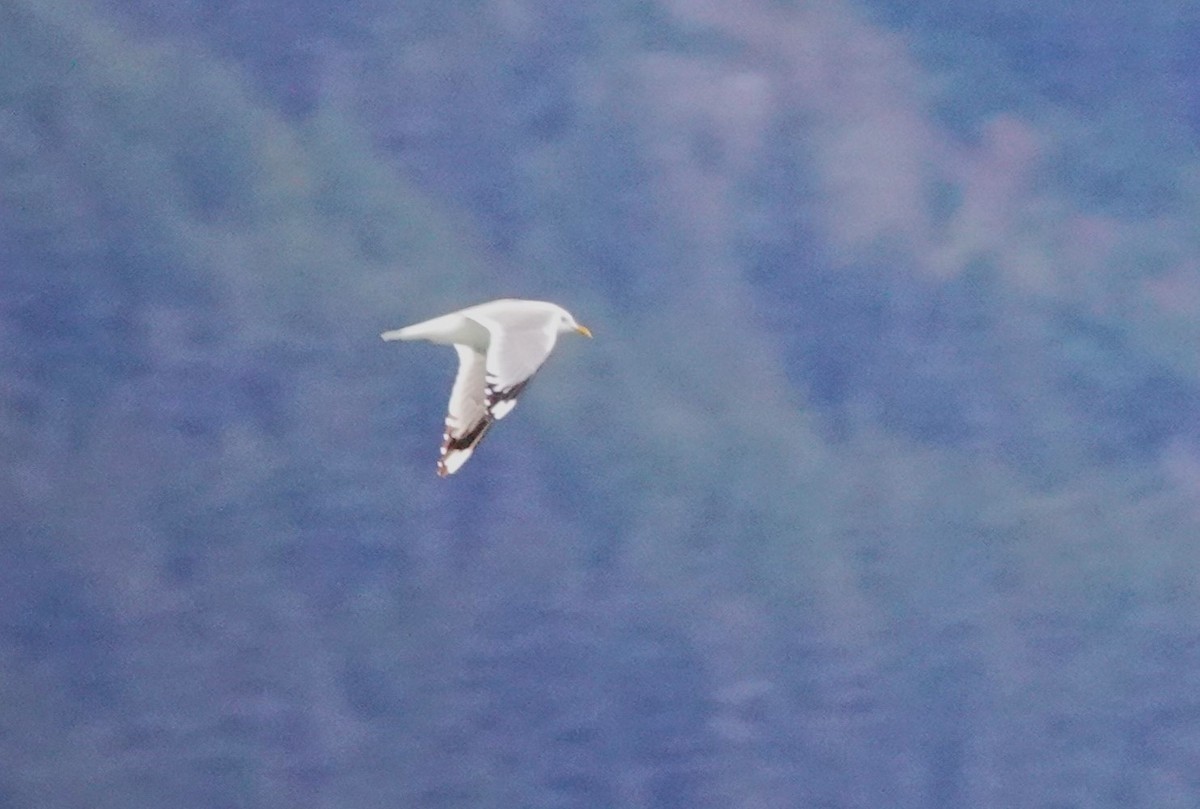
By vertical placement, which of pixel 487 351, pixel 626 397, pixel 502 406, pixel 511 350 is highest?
pixel 626 397

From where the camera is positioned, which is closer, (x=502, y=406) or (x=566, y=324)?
(x=502, y=406)

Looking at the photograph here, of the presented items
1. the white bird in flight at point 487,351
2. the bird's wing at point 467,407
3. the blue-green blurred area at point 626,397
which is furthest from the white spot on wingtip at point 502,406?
the blue-green blurred area at point 626,397

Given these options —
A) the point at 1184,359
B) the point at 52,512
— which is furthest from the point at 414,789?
the point at 1184,359

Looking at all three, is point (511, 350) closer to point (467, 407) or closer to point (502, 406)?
point (502, 406)

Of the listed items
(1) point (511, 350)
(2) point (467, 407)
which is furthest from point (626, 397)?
(1) point (511, 350)

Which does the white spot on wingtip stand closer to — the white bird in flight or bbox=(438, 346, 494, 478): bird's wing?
the white bird in flight

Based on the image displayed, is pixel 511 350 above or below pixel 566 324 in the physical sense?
below

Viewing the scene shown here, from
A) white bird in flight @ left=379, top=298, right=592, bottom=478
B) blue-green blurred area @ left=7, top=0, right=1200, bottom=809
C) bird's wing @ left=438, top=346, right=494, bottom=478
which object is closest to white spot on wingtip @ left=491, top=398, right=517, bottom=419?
white bird in flight @ left=379, top=298, right=592, bottom=478
